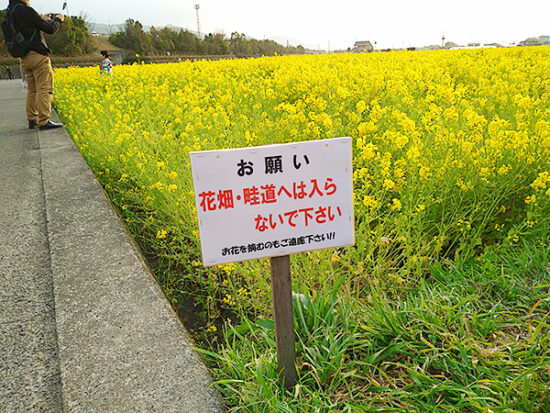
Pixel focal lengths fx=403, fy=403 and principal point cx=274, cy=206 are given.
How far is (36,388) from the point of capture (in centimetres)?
146

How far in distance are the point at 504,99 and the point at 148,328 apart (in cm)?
380

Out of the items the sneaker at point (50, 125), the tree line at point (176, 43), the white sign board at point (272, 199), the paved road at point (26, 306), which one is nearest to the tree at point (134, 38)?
the tree line at point (176, 43)

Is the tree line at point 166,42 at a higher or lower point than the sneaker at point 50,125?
→ higher

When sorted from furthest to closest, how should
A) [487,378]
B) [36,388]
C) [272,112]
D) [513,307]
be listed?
1. [272,112]
2. [513,307]
3. [36,388]
4. [487,378]

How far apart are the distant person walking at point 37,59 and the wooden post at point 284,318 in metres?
5.47

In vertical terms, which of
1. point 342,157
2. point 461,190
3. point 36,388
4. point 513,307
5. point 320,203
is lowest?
point 36,388

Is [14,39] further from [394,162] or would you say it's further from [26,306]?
[394,162]

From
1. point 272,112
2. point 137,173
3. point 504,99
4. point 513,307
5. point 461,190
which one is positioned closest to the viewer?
point 513,307

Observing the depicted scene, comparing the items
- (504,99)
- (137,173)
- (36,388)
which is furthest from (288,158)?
(504,99)

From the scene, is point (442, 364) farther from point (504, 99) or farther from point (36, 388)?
point (504, 99)

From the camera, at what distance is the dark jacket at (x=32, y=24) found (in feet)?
16.7

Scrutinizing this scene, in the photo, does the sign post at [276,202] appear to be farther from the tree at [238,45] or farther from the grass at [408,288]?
the tree at [238,45]

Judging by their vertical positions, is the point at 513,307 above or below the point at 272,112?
below

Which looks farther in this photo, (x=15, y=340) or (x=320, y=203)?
(x=15, y=340)
